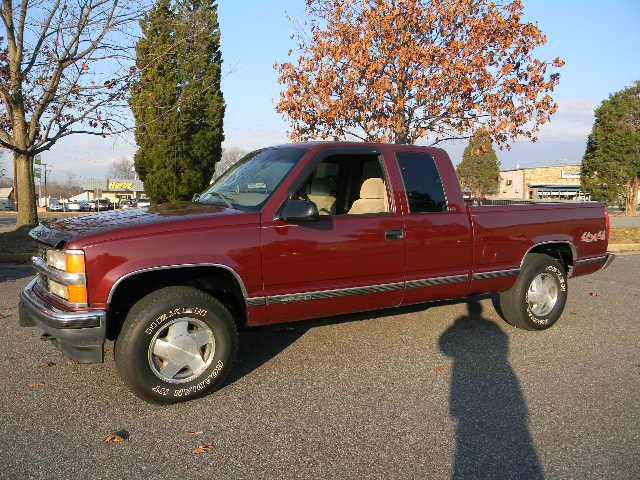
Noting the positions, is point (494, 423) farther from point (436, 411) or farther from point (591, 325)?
point (591, 325)

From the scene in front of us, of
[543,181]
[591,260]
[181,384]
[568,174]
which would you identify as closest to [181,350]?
[181,384]

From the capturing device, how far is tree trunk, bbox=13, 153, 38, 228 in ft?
41.5

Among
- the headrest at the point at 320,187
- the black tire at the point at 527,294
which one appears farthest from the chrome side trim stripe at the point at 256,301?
the black tire at the point at 527,294

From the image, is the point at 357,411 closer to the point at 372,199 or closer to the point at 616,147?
the point at 372,199

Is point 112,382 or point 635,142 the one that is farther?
point 635,142

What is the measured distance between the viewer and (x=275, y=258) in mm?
3998

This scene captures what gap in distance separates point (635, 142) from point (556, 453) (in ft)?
101

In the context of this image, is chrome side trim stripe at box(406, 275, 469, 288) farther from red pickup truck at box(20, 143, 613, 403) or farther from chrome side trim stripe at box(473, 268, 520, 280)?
chrome side trim stripe at box(473, 268, 520, 280)

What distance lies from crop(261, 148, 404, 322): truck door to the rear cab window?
0.21 m

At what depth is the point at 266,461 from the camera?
116 inches

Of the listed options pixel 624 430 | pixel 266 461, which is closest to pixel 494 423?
pixel 624 430

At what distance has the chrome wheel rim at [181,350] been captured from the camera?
3.68 metres

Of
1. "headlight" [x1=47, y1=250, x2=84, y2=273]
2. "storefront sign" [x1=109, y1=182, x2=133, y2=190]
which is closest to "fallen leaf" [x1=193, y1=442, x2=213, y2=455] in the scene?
"headlight" [x1=47, y1=250, x2=84, y2=273]

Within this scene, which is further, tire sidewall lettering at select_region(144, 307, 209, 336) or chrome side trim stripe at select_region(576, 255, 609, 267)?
chrome side trim stripe at select_region(576, 255, 609, 267)
